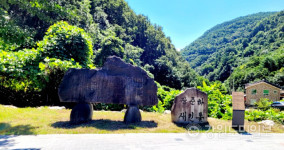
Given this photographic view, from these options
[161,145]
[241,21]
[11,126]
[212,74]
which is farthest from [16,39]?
[241,21]

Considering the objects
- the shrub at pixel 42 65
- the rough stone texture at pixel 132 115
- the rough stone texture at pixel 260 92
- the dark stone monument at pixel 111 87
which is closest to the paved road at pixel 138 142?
the rough stone texture at pixel 132 115

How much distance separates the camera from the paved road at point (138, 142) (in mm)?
4902

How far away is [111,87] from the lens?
7.89m

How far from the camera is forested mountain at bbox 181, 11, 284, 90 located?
186ft

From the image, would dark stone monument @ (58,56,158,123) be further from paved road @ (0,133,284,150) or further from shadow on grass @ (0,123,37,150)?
paved road @ (0,133,284,150)

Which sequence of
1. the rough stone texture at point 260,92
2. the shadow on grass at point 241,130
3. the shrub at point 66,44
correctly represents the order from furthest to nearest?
the rough stone texture at point 260,92 < the shrub at point 66,44 < the shadow on grass at point 241,130

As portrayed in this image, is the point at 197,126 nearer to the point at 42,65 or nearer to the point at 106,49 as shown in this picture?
the point at 42,65

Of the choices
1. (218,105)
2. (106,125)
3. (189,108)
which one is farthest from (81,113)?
(218,105)

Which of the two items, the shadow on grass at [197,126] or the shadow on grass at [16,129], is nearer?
the shadow on grass at [16,129]

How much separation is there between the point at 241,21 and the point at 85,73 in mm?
175632

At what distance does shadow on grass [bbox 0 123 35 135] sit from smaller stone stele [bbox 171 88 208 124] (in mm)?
5900

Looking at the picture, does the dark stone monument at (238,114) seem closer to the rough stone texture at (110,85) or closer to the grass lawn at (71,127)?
the grass lawn at (71,127)

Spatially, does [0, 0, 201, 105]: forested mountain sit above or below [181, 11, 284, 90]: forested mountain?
below

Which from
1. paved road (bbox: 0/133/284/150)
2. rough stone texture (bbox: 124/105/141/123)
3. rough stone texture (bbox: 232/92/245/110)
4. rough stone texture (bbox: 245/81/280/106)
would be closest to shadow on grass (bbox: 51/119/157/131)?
rough stone texture (bbox: 124/105/141/123)
